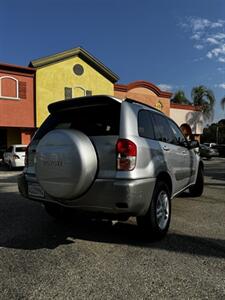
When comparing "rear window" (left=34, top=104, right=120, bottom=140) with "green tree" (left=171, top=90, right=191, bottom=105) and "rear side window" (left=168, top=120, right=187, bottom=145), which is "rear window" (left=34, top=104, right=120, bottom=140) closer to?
"rear side window" (left=168, top=120, right=187, bottom=145)

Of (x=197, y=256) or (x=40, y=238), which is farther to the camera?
(x=40, y=238)

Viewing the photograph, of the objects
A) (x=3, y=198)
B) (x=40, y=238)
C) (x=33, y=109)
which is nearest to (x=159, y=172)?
(x=40, y=238)

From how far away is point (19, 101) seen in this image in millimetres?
21797

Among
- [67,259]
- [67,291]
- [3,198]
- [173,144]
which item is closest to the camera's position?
[67,291]

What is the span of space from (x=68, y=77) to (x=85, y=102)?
20097 mm

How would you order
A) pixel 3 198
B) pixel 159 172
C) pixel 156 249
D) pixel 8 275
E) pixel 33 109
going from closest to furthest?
pixel 8 275 → pixel 156 249 → pixel 159 172 → pixel 3 198 → pixel 33 109

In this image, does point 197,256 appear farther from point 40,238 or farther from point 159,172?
point 40,238

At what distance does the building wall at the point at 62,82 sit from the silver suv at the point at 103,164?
61.0 ft

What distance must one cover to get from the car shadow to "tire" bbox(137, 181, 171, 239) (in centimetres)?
13

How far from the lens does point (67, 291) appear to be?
10.1 feet

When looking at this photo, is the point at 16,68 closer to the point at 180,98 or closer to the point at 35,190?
the point at 35,190

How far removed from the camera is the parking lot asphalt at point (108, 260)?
308cm

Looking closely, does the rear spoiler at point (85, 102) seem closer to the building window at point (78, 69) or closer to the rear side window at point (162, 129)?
the rear side window at point (162, 129)

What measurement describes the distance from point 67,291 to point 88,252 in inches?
40.6
